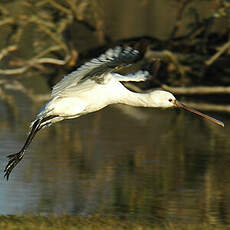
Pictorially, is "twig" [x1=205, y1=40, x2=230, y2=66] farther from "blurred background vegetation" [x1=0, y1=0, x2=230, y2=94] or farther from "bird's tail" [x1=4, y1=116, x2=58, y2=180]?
"bird's tail" [x1=4, y1=116, x2=58, y2=180]

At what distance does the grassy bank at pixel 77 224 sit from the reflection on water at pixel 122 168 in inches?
19.5

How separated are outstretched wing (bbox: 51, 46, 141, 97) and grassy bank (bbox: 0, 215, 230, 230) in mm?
1362

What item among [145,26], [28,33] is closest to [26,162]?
[28,33]

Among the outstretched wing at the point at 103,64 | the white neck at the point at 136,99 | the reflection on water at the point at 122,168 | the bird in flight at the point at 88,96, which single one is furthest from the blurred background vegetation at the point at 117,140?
the white neck at the point at 136,99

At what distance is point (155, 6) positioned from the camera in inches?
1484

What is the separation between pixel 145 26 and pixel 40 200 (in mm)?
22390

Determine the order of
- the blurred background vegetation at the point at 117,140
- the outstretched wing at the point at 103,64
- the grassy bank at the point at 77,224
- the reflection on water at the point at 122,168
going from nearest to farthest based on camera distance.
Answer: the grassy bank at the point at 77,224 < the outstretched wing at the point at 103,64 < the reflection on water at the point at 122,168 < the blurred background vegetation at the point at 117,140

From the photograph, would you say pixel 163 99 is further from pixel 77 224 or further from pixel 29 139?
pixel 77 224

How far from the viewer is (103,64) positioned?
7117 millimetres

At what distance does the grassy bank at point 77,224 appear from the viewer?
625 centimetres

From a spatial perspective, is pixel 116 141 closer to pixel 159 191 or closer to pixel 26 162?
pixel 26 162

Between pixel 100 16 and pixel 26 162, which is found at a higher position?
pixel 100 16

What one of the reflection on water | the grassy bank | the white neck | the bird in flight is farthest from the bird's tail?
the grassy bank

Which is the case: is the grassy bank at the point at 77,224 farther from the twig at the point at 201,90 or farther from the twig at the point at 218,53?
the twig at the point at 218,53
